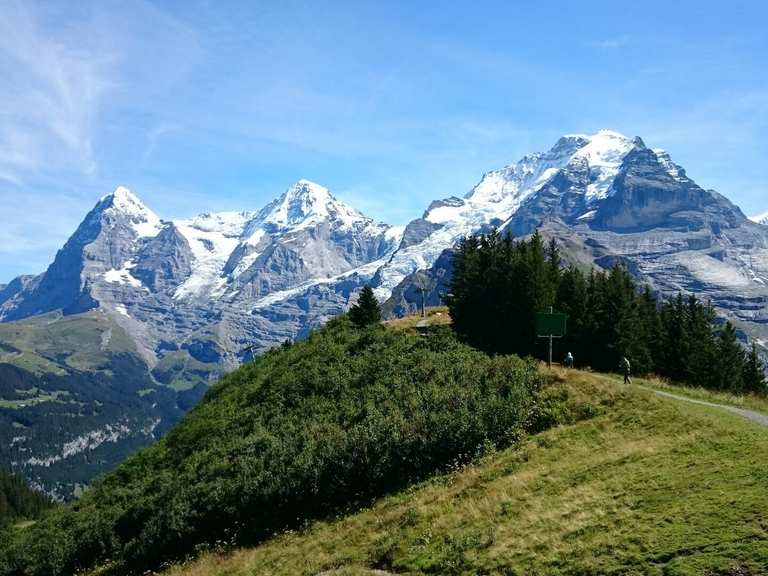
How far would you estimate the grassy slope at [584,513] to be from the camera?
18.2 m

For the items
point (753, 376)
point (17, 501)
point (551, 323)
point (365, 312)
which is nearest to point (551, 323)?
point (551, 323)

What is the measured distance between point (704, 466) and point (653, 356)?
54060mm

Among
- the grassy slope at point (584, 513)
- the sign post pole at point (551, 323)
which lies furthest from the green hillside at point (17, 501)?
the grassy slope at point (584, 513)

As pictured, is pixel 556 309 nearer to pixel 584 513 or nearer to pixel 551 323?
pixel 551 323

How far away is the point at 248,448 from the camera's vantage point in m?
39.4

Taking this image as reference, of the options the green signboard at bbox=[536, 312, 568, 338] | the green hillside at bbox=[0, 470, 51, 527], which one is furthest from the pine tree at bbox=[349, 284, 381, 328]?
the green hillside at bbox=[0, 470, 51, 527]

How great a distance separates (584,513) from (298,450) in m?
19.0

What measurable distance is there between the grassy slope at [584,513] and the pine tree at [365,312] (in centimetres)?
3637

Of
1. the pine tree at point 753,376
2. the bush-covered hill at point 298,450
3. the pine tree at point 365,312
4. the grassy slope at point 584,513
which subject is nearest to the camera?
the grassy slope at point 584,513

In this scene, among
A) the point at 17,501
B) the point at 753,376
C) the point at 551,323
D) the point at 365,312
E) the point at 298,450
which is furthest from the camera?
the point at 17,501

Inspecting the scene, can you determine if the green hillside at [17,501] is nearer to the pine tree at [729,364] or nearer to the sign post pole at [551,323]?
the pine tree at [729,364]

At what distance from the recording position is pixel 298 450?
36562mm

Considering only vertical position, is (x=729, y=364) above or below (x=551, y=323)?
below

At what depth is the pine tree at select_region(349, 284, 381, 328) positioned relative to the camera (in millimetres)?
66875
